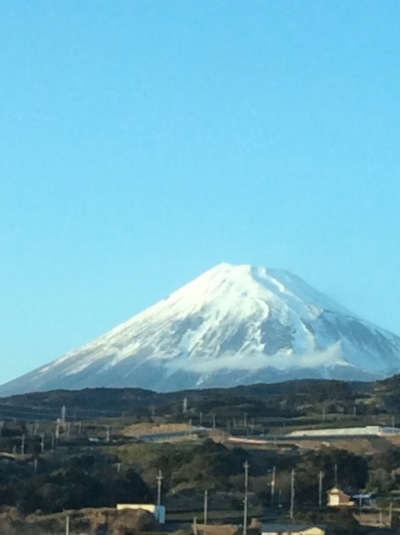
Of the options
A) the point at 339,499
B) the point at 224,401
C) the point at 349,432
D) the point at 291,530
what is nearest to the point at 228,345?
the point at 224,401

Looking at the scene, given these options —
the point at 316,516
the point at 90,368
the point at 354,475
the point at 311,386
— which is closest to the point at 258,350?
the point at 90,368

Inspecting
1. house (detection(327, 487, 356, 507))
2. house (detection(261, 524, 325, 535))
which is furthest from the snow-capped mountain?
house (detection(261, 524, 325, 535))

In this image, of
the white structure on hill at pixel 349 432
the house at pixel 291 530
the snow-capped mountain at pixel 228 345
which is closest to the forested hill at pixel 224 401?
the white structure on hill at pixel 349 432

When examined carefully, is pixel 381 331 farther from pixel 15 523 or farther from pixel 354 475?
pixel 15 523

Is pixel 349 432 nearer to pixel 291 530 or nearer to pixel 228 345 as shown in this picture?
pixel 291 530

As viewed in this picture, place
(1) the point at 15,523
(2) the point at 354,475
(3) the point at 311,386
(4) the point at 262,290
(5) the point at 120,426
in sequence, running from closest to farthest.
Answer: (1) the point at 15,523
(2) the point at 354,475
(5) the point at 120,426
(3) the point at 311,386
(4) the point at 262,290

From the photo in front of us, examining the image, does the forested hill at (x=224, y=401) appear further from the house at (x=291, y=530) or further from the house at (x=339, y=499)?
the house at (x=291, y=530)

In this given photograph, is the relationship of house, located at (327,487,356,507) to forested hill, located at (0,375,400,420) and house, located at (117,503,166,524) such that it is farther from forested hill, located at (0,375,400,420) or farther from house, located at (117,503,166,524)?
forested hill, located at (0,375,400,420)
